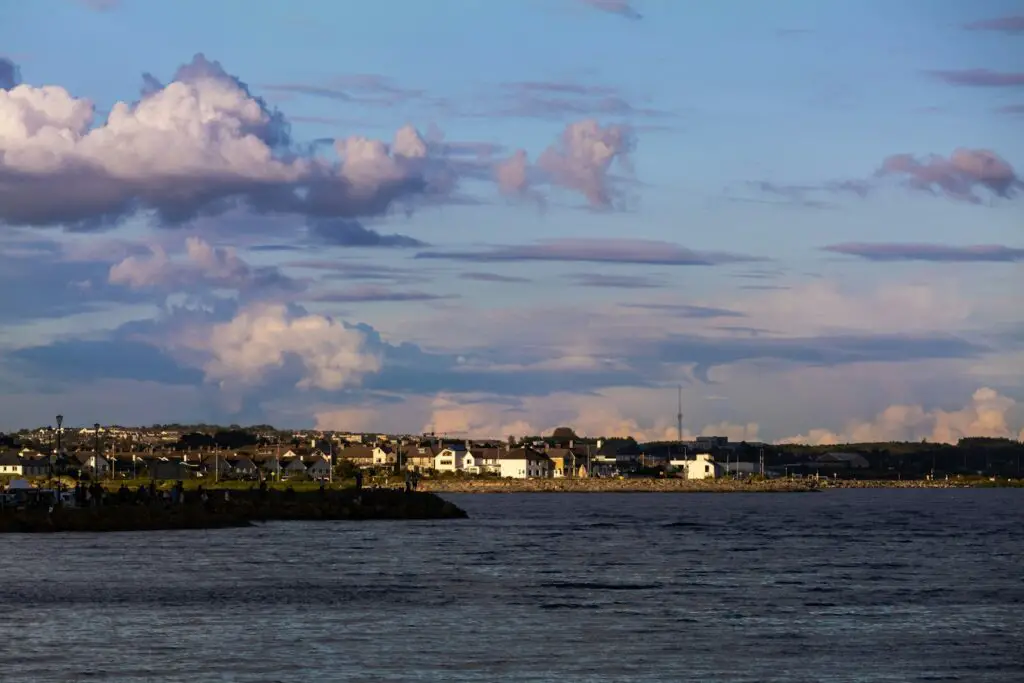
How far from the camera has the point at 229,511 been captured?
391 ft

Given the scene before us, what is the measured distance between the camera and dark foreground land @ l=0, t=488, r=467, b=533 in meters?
104

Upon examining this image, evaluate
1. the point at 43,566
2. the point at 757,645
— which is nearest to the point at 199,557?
the point at 43,566

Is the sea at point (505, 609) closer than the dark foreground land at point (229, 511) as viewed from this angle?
Yes

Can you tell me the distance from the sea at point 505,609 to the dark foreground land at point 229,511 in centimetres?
500

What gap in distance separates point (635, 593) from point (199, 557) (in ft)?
87.2

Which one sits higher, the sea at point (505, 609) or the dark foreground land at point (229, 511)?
the dark foreground land at point (229, 511)

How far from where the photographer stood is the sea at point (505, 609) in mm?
41156

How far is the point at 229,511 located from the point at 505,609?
6763cm

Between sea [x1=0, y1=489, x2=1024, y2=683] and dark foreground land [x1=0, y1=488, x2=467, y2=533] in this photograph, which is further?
dark foreground land [x1=0, y1=488, x2=467, y2=533]

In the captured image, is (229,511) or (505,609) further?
(229,511)

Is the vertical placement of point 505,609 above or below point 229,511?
below

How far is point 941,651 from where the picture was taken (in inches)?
1768

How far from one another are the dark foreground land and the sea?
16.4 ft

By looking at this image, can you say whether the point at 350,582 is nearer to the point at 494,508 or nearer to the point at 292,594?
the point at 292,594
